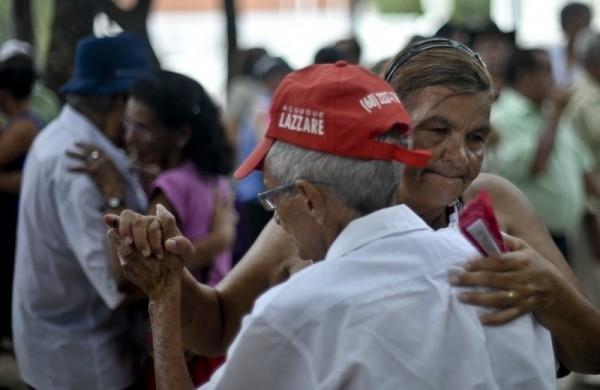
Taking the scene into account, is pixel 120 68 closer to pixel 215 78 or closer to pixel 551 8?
pixel 215 78

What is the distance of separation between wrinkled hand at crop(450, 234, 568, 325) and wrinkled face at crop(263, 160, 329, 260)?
285 mm

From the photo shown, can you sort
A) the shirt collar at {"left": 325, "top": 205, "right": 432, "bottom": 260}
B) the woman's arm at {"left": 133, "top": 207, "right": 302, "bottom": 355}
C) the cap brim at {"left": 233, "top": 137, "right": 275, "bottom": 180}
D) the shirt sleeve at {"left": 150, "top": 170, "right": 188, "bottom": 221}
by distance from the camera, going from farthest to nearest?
the shirt sleeve at {"left": 150, "top": 170, "right": 188, "bottom": 221}, the woman's arm at {"left": 133, "top": 207, "right": 302, "bottom": 355}, the cap brim at {"left": 233, "top": 137, "right": 275, "bottom": 180}, the shirt collar at {"left": 325, "top": 205, "right": 432, "bottom": 260}

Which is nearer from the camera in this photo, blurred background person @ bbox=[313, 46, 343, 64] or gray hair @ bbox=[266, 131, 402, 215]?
gray hair @ bbox=[266, 131, 402, 215]

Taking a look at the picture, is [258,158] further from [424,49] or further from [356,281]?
[424,49]

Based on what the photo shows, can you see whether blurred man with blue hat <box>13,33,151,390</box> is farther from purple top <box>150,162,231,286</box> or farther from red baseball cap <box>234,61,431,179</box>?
red baseball cap <box>234,61,431,179</box>

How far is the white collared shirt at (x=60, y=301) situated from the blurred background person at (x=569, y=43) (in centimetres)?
681

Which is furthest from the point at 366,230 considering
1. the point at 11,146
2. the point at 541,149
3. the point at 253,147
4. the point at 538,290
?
the point at 253,147

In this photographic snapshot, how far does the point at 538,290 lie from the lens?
2719 millimetres

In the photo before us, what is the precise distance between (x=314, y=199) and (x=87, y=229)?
2315mm

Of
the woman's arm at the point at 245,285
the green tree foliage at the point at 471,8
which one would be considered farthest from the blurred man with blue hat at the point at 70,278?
the green tree foliage at the point at 471,8

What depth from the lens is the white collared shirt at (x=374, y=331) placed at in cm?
241

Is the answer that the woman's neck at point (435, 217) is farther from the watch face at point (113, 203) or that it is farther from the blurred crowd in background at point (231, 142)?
the watch face at point (113, 203)

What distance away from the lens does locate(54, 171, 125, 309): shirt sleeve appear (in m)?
4.68

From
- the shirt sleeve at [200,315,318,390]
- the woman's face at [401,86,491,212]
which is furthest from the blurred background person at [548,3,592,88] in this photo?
the shirt sleeve at [200,315,318,390]
